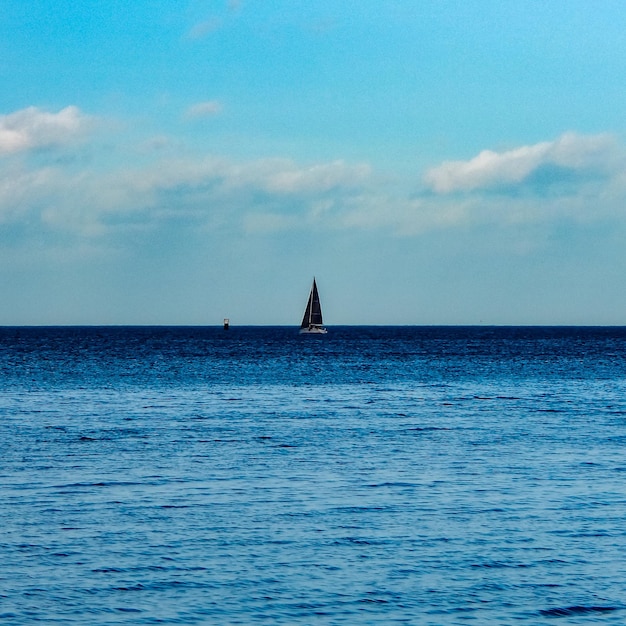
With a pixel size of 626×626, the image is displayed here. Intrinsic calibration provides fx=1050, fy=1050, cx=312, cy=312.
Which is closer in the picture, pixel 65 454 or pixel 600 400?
pixel 65 454

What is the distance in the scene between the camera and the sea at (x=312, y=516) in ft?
55.3

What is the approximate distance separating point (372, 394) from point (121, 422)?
2135cm

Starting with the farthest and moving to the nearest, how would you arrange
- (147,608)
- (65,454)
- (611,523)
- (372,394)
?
(372,394) → (65,454) → (611,523) → (147,608)

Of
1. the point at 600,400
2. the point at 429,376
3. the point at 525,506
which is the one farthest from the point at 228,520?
the point at 429,376

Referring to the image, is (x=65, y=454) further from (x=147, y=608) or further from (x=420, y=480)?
(x=147, y=608)

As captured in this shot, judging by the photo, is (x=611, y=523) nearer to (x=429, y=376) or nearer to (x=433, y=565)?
(x=433, y=565)

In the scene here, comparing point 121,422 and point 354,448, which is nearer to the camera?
point 354,448

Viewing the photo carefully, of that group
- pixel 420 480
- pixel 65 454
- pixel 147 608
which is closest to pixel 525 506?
pixel 420 480

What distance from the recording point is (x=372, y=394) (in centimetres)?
6266

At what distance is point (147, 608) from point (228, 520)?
6.19m

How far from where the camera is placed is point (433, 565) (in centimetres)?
1908

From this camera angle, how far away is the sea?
16859mm

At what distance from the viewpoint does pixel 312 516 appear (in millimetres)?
23062

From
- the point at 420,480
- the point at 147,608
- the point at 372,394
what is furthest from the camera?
the point at 372,394
